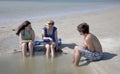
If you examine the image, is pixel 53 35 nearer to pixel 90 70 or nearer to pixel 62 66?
pixel 62 66

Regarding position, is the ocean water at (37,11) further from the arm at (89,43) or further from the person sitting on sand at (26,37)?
the arm at (89,43)

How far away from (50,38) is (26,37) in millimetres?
697

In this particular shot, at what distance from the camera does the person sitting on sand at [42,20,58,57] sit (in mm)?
8324

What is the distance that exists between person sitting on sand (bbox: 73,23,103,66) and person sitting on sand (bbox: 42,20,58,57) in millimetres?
980

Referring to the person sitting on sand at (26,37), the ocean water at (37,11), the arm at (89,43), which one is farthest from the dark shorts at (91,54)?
the ocean water at (37,11)

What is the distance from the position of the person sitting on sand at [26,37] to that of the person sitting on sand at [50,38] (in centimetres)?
38

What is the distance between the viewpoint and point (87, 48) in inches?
301

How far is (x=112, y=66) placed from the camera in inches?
280

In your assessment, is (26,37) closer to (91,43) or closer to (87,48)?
(87,48)

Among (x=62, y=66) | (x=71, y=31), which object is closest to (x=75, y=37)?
(x=71, y=31)

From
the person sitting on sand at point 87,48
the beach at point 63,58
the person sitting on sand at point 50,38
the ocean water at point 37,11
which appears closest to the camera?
the beach at point 63,58

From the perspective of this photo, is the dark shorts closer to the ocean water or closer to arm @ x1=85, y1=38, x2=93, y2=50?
arm @ x1=85, y1=38, x2=93, y2=50

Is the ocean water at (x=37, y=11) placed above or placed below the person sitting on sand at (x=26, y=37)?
above

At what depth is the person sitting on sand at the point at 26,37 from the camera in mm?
8375
